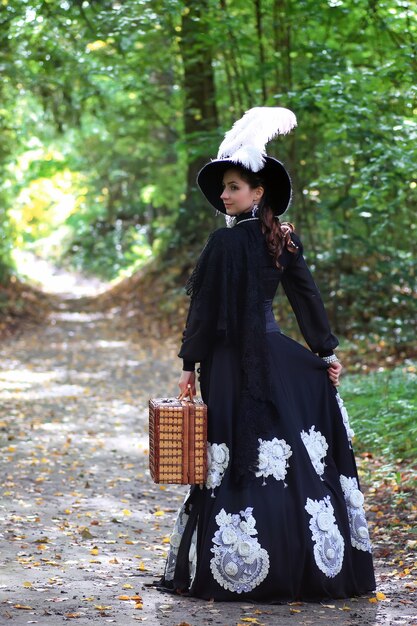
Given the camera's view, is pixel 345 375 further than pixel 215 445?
Yes

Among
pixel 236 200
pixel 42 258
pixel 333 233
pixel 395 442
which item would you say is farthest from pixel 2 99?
pixel 42 258

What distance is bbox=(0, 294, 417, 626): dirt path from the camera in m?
4.13

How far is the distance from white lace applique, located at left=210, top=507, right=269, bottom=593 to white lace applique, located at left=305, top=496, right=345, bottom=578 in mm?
247

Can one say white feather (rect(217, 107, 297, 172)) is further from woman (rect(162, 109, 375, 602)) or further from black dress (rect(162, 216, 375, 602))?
black dress (rect(162, 216, 375, 602))

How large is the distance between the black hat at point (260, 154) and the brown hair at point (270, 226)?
0.02 m

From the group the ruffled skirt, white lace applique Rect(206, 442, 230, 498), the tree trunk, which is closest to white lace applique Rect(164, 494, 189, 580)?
the ruffled skirt

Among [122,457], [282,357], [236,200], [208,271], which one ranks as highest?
[236,200]

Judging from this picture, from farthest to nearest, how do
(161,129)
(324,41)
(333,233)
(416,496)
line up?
(161,129), (333,233), (324,41), (416,496)

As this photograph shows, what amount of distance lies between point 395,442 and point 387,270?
4.88m

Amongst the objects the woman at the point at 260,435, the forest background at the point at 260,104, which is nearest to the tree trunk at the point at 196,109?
the forest background at the point at 260,104

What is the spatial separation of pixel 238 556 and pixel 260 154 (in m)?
1.78

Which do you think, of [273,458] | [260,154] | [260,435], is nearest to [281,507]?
[273,458]

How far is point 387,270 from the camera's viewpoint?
39.7ft

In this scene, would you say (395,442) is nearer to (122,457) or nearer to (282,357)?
(122,457)
